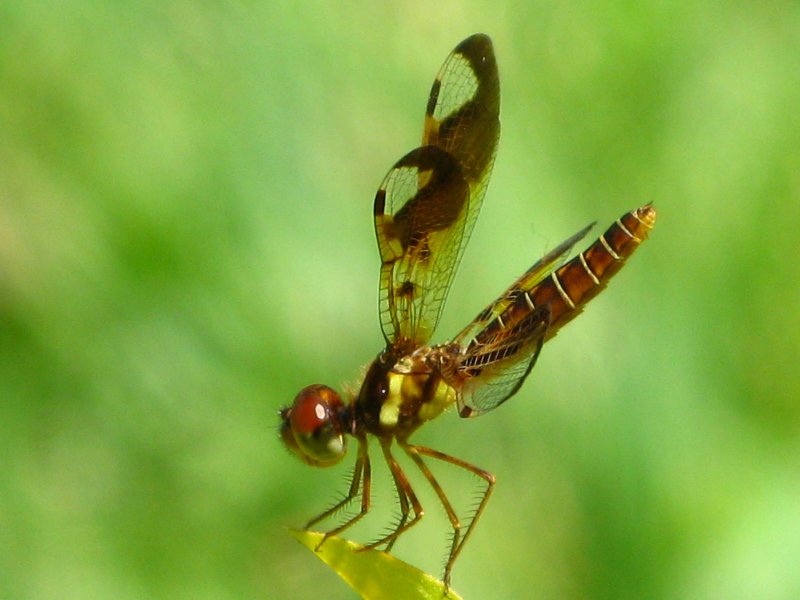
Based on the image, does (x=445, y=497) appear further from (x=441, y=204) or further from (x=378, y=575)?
(x=378, y=575)

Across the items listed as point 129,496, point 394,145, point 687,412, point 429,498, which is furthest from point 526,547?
point 394,145

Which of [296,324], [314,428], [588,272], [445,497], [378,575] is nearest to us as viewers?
[378,575]

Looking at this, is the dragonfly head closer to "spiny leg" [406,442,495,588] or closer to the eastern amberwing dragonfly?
the eastern amberwing dragonfly

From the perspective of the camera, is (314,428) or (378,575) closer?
(378,575)

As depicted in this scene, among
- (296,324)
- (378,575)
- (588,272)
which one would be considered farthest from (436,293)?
(378,575)

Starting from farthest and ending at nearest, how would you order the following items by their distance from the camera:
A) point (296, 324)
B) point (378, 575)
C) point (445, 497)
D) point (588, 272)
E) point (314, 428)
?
1. point (296, 324)
2. point (588, 272)
3. point (445, 497)
4. point (314, 428)
5. point (378, 575)

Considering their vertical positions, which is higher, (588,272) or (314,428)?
(588,272)

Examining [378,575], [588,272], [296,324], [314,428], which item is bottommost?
[378,575]

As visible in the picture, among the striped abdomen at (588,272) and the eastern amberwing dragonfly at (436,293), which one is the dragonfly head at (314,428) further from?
the striped abdomen at (588,272)
